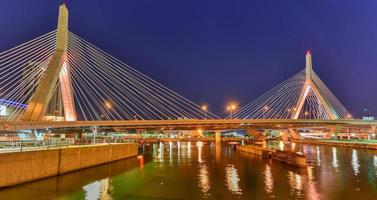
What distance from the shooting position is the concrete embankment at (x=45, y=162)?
20.4 m

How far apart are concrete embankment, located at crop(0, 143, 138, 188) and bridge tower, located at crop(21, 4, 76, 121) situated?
834 cm

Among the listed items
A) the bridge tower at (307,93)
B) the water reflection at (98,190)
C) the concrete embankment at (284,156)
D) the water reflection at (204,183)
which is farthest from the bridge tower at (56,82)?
the bridge tower at (307,93)

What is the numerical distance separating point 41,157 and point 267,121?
5064 cm

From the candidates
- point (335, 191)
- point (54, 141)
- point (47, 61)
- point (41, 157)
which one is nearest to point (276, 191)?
point (335, 191)

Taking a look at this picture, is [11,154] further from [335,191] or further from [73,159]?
[335,191]

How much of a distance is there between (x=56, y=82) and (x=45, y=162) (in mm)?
16194

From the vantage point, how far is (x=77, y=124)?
156ft

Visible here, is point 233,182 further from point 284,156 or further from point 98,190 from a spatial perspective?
point 284,156

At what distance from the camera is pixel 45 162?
24.7 meters

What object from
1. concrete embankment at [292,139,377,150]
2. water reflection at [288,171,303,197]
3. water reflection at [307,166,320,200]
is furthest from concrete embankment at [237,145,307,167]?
concrete embankment at [292,139,377,150]

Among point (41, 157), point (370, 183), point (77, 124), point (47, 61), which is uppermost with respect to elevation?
point (47, 61)

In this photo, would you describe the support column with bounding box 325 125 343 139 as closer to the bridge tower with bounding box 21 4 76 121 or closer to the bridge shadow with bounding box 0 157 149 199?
the bridge tower with bounding box 21 4 76 121

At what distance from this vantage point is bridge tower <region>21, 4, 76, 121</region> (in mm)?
36094

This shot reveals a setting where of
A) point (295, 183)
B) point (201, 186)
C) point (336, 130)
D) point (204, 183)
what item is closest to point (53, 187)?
point (201, 186)
